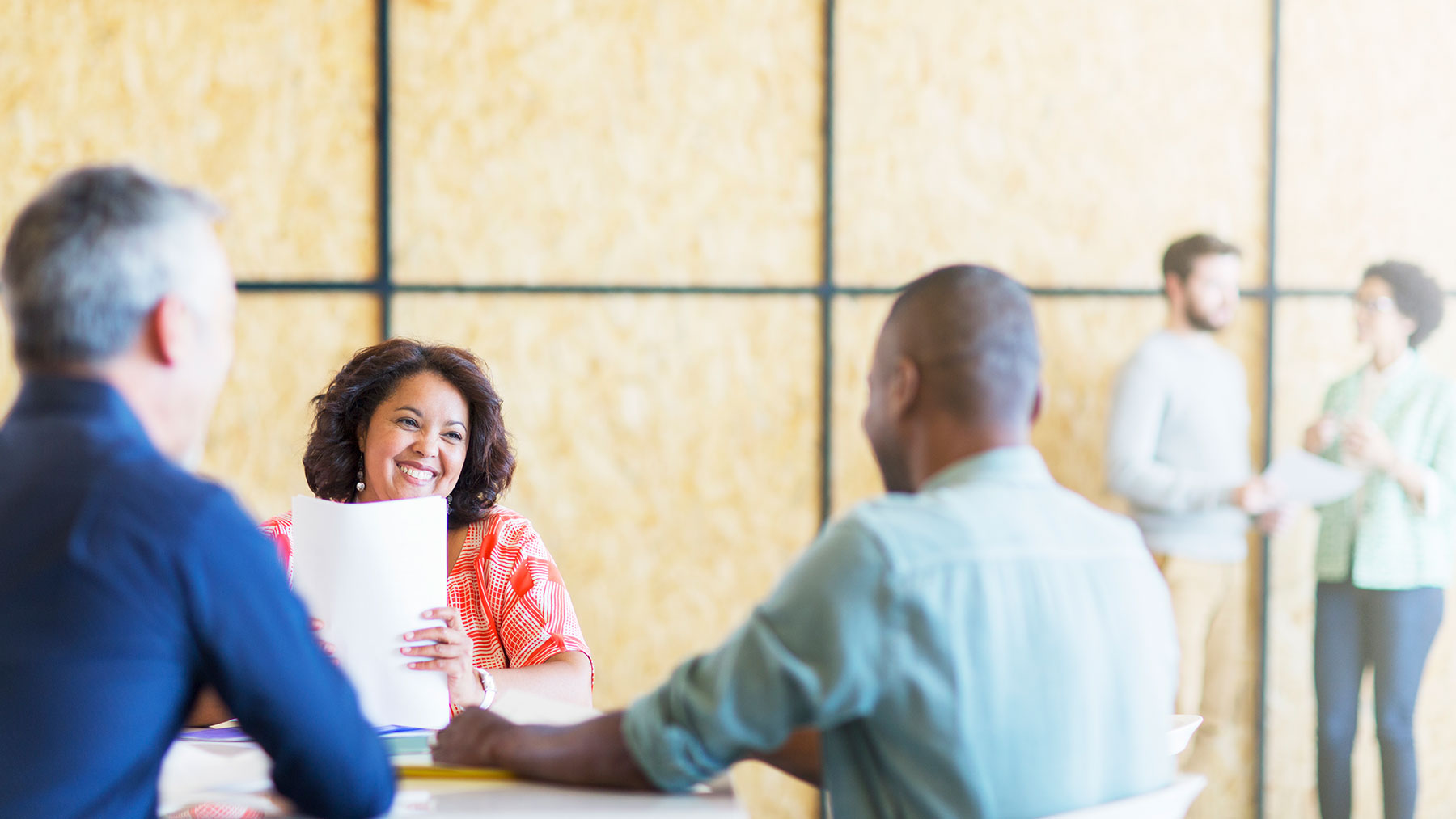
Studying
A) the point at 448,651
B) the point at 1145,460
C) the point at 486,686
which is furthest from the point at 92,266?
the point at 1145,460

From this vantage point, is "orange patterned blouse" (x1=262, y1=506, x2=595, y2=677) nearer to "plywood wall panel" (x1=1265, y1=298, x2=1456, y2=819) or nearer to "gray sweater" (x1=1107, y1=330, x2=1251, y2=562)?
"gray sweater" (x1=1107, y1=330, x2=1251, y2=562)

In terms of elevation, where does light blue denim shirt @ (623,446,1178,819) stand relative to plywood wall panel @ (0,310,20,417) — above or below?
below

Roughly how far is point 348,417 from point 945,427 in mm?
1361

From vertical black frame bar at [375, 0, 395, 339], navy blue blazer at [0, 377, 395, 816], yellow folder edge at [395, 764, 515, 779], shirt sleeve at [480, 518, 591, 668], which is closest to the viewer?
navy blue blazer at [0, 377, 395, 816]

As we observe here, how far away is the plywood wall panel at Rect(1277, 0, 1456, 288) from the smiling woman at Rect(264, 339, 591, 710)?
101 inches

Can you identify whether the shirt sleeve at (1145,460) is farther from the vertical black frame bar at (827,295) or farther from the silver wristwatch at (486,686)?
the silver wristwatch at (486,686)

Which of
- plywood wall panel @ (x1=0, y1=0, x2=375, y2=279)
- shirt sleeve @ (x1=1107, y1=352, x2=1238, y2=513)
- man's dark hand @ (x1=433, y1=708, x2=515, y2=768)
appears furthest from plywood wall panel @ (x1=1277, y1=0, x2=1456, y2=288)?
man's dark hand @ (x1=433, y1=708, x2=515, y2=768)

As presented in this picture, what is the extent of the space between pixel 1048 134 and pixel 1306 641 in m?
1.74

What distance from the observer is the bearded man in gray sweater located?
128 inches

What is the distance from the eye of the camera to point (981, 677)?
1.06 metres

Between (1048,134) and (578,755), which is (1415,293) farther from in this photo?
(578,755)

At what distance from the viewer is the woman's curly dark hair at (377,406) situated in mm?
2188

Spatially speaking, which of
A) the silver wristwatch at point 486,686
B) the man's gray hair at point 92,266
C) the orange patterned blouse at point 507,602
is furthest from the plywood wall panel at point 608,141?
the man's gray hair at point 92,266

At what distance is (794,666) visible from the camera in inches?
40.2
